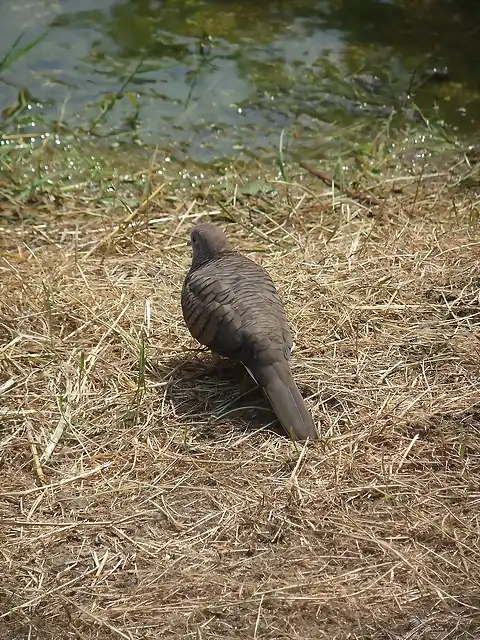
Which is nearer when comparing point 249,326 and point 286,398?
point 286,398

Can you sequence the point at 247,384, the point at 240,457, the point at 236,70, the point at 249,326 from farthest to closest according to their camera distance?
the point at 236,70, the point at 247,384, the point at 249,326, the point at 240,457

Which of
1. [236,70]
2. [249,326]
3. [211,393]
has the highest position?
[249,326]

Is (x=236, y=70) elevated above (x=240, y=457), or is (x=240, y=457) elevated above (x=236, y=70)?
(x=240, y=457)

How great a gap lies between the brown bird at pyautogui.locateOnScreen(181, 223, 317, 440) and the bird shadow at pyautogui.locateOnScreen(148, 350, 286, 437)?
0.41ft

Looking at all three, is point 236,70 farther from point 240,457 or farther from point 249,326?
point 240,457

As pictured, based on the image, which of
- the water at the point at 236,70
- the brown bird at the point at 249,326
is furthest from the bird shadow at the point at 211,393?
the water at the point at 236,70

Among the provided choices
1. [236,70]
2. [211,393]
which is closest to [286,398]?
[211,393]

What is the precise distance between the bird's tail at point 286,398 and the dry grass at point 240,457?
0.22ft

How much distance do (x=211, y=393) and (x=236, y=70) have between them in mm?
4130

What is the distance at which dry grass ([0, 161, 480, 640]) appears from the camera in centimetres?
287

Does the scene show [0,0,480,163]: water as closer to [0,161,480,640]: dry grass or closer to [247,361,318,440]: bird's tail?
[0,161,480,640]: dry grass

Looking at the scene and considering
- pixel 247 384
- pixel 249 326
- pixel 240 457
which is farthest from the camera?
pixel 247 384

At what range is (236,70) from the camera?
7348mm

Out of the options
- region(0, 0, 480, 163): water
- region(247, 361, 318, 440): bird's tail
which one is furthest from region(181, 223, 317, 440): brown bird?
region(0, 0, 480, 163): water
